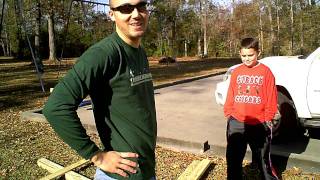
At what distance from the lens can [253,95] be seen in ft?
12.8

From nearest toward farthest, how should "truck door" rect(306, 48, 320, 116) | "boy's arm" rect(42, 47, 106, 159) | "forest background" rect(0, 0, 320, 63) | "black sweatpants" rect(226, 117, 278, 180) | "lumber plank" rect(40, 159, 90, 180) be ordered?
"boy's arm" rect(42, 47, 106, 159) → "black sweatpants" rect(226, 117, 278, 180) → "lumber plank" rect(40, 159, 90, 180) → "truck door" rect(306, 48, 320, 116) → "forest background" rect(0, 0, 320, 63)

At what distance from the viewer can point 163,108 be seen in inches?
347

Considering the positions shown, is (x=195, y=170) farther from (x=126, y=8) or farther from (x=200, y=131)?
(x=126, y=8)

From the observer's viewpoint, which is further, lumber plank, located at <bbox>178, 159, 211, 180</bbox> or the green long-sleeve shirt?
lumber plank, located at <bbox>178, 159, 211, 180</bbox>

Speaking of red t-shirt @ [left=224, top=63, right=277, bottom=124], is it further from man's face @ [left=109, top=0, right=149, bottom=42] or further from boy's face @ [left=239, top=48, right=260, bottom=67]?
man's face @ [left=109, top=0, right=149, bottom=42]

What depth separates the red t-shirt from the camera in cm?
386

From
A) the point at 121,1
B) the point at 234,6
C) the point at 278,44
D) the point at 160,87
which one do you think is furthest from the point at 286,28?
the point at 121,1

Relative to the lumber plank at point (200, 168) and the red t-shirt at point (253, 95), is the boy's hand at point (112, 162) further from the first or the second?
the lumber plank at point (200, 168)

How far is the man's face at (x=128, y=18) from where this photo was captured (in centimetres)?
202

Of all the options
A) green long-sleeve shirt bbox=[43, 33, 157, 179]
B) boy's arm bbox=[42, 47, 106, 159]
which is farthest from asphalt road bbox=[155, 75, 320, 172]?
boy's arm bbox=[42, 47, 106, 159]

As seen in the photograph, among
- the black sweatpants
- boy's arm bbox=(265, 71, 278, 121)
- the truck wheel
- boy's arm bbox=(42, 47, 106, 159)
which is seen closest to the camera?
boy's arm bbox=(42, 47, 106, 159)

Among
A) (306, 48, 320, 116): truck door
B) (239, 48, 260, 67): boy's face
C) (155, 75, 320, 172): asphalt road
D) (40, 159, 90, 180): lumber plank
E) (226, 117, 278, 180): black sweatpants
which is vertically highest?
(239, 48, 260, 67): boy's face

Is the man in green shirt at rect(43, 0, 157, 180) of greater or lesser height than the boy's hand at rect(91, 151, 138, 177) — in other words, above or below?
above

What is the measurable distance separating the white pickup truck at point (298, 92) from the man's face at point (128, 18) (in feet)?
11.5
